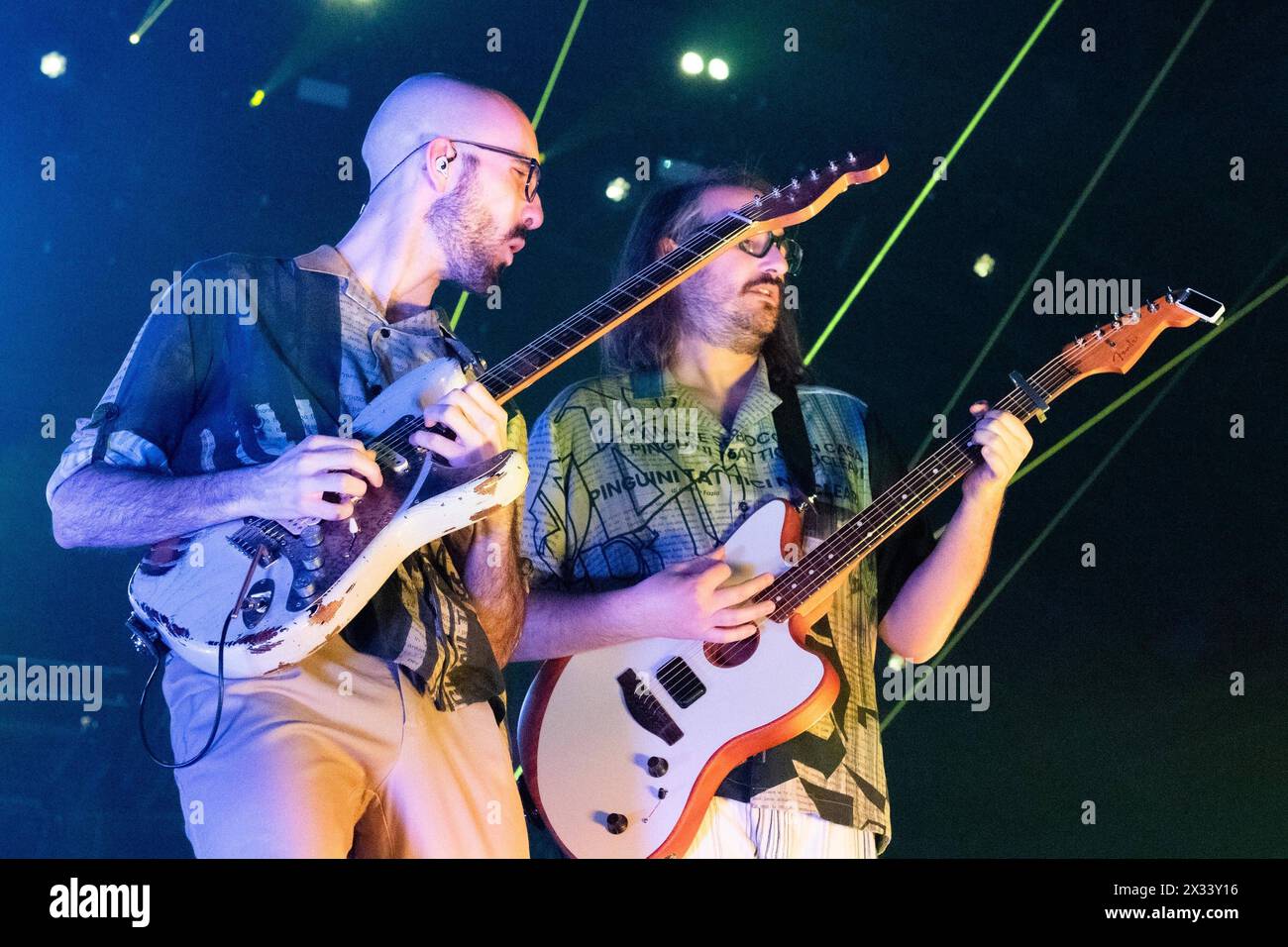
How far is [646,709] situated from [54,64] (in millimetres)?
2077

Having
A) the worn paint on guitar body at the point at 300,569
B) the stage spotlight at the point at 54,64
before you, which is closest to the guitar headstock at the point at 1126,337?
the worn paint on guitar body at the point at 300,569

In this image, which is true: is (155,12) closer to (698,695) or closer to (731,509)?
(731,509)

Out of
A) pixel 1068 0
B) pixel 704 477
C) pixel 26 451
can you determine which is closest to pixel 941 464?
pixel 704 477

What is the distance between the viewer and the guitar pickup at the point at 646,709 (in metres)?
2.89

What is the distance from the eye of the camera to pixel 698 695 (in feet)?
9.57

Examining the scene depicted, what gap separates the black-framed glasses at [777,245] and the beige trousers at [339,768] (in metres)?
1.20

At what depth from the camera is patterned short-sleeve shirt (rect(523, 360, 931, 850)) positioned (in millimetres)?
3043

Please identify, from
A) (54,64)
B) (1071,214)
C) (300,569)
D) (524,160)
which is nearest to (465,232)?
(524,160)

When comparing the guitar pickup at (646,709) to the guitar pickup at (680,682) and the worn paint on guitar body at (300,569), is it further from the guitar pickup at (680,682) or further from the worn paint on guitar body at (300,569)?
the worn paint on guitar body at (300,569)

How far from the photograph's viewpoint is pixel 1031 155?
3713mm

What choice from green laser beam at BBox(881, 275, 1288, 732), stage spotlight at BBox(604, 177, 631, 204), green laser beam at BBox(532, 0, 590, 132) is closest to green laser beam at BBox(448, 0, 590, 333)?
green laser beam at BBox(532, 0, 590, 132)

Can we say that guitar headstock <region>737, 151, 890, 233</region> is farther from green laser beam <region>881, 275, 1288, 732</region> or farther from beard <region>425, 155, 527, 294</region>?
green laser beam <region>881, 275, 1288, 732</region>

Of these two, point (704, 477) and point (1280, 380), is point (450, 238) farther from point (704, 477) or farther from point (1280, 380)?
point (1280, 380)

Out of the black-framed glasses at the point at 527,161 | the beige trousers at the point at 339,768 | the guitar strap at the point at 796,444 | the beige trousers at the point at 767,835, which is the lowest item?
the beige trousers at the point at 767,835
